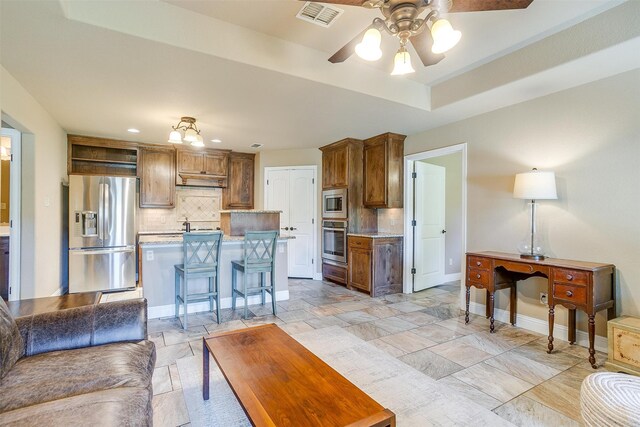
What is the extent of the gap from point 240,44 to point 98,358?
2.34 meters

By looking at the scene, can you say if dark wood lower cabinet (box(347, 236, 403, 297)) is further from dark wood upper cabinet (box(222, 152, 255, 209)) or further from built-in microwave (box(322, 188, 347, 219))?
dark wood upper cabinet (box(222, 152, 255, 209))

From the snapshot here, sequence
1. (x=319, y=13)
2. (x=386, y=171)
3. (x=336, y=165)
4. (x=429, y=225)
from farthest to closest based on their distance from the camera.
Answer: (x=336, y=165) → (x=429, y=225) → (x=386, y=171) → (x=319, y=13)

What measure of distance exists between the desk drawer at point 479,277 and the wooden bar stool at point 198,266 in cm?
279

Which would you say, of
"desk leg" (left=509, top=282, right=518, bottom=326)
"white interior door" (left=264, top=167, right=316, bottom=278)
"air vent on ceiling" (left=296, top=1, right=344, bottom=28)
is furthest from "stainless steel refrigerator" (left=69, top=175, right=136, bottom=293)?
"desk leg" (left=509, top=282, right=518, bottom=326)

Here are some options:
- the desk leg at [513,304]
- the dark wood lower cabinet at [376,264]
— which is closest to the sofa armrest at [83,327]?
the dark wood lower cabinet at [376,264]

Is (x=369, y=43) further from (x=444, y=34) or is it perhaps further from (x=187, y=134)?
(x=187, y=134)

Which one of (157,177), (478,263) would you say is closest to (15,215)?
(157,177)

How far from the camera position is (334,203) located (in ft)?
17.8

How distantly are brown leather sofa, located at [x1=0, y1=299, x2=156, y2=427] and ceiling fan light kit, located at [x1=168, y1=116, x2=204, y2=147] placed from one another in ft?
7.82

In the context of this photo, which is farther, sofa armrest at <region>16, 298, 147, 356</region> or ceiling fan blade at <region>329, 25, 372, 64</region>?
ceiling fan blade at <region>329, 25, 372, 64</region>

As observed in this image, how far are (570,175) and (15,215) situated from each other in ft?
18.9

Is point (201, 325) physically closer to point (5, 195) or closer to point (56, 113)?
point (56, 113)

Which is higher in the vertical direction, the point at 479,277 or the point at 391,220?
the point at 391,220

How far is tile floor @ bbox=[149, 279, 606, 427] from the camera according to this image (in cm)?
198
